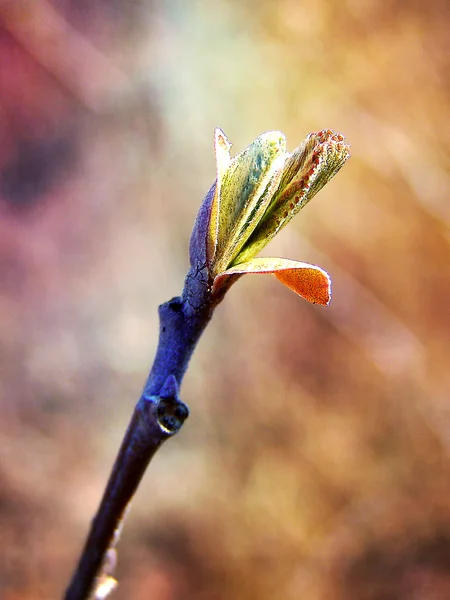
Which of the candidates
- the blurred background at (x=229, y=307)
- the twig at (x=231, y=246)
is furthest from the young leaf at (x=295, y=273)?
the blurred background at (x=229, y=307)

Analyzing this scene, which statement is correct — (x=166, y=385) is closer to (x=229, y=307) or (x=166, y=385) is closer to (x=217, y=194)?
(x=217, y=194)

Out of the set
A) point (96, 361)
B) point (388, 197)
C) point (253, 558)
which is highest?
point (388, 197)

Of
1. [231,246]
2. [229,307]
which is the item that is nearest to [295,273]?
[231,246]

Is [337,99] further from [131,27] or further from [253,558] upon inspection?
[253,558]

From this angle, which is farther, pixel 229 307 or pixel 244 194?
pixel 229 307

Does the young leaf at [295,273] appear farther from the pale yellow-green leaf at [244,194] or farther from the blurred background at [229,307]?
the blurred background at [229,307]

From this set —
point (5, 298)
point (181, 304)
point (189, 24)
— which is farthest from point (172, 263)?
point (181, 304)

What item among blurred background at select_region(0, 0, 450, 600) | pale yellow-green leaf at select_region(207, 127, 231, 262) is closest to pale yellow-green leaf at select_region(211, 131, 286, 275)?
pale yellow-green leaf at select_region(207, 127, 231, 262)

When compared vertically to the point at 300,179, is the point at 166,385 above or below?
below
